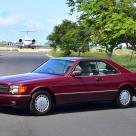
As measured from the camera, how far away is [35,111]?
40.6 ft

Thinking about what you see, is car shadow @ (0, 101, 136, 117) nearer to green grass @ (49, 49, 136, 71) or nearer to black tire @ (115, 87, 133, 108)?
black tire @ (115, 87, 133, 108)

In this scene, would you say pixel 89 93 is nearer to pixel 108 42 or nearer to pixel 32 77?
pixel 32 77

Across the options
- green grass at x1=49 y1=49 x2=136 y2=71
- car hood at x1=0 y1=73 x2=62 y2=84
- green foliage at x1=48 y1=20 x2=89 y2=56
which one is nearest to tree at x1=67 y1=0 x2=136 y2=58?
green grass at x1=49 y1=49 x2=136 y2=71

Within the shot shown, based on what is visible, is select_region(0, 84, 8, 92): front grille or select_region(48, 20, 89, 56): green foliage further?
select_region(48, 20, 89, 56): green foliage

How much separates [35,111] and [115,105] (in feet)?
8.96

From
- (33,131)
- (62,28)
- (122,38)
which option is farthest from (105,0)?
(62,28)

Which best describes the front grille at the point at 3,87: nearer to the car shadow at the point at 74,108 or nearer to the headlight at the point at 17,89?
the headlight at the point at 17,89

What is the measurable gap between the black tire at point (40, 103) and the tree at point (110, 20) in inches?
788

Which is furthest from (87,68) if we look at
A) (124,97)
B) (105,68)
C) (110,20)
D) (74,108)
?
(110,20)

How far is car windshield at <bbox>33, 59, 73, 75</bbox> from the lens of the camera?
1324cm

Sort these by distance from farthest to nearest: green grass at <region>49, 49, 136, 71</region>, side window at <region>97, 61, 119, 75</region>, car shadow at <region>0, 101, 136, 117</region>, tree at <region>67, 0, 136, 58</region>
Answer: green grass at <region>49, 49, 136, 71</region>
tree at <region>67, 0, 136, 58</region>
side window at <region>97, 61, 119, 75</region>
car shadow at <region>0, 101, 136, 117</region>

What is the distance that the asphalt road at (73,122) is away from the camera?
Answer: 33.2 feet

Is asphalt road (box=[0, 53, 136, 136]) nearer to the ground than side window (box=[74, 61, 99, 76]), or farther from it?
nearer to the ground

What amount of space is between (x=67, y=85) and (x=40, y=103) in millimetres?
849
